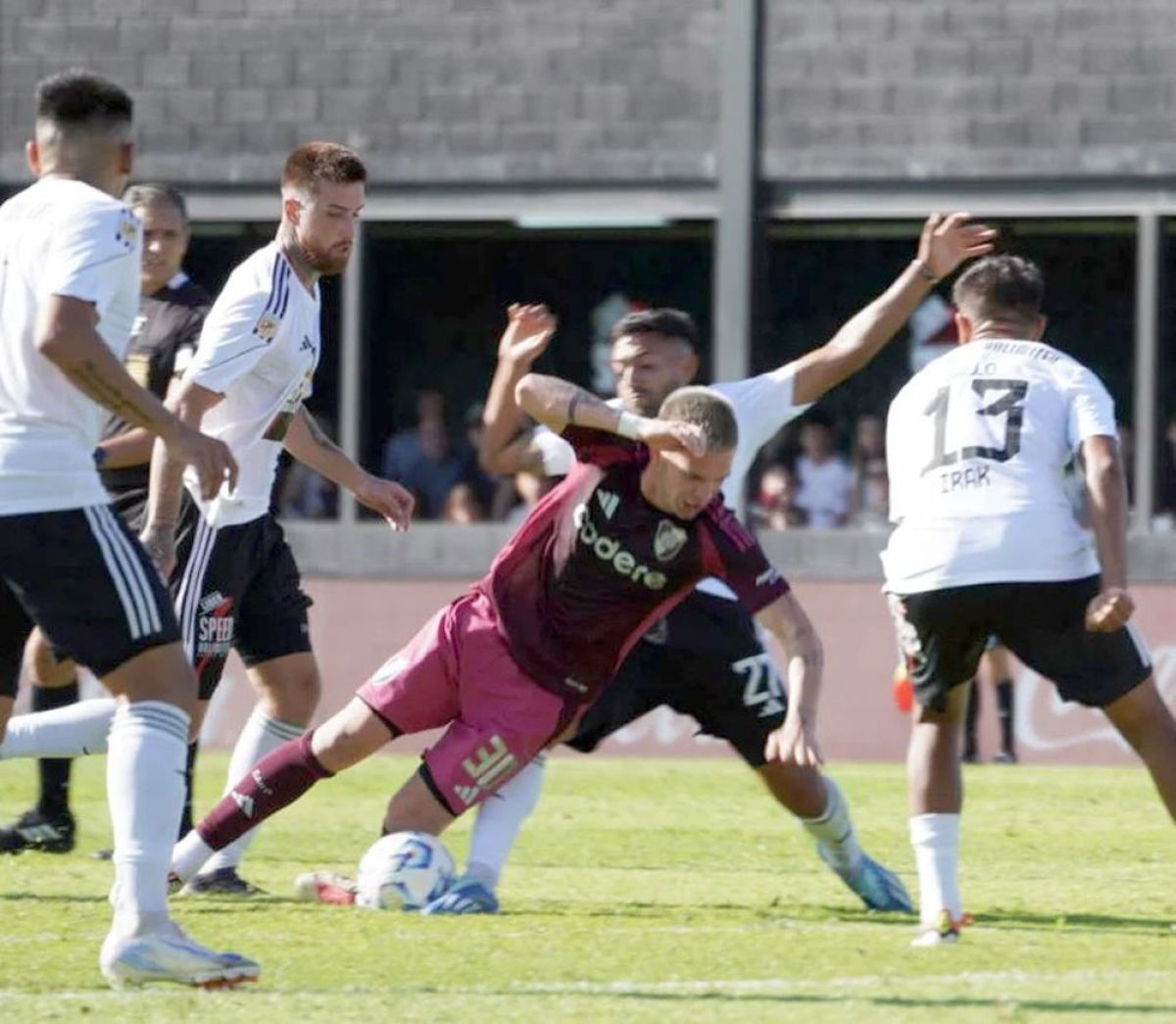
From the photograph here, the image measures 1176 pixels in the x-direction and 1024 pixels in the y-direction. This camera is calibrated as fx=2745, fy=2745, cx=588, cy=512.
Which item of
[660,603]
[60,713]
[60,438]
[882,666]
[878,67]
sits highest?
[878,67]

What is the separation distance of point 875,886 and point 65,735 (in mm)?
2677

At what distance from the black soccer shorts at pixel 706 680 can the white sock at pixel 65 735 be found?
1.56 m

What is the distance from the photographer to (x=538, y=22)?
19141mm

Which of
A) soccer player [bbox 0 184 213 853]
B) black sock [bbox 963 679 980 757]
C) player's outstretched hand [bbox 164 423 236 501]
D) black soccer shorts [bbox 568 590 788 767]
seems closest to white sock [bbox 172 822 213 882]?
soccer player [bbox 0 184 213 853]

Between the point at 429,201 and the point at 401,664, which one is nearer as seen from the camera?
the point at 401,664

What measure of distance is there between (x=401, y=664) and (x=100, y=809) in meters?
4.65

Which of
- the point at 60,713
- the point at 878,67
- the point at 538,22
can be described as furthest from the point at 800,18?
the point at 60,713

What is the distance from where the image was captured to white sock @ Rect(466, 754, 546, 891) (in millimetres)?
8367

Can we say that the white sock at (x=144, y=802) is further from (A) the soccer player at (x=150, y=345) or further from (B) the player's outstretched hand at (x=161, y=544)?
(A) the soccer player at (x=150, y=345)

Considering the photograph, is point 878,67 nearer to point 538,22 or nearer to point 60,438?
point 538,22

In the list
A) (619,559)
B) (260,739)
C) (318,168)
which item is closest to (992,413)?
(619,559)

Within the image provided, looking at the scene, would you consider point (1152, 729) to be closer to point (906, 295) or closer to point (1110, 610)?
point (1110, 610)

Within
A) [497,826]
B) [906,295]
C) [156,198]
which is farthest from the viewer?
[156,198]

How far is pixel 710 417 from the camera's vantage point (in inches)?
290
